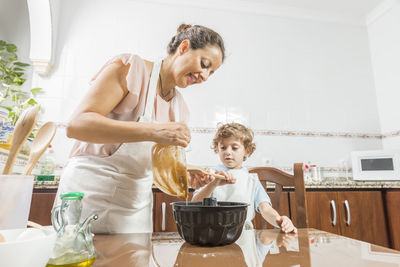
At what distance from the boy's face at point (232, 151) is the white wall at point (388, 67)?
2.00 m

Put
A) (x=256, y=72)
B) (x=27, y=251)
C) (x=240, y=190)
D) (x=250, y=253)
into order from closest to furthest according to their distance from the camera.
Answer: (x=27, y=251) < (x=250, y=253) < (x=240, y=190) < (x=256, y=72)

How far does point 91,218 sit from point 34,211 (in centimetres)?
128

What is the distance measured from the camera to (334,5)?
111 inches

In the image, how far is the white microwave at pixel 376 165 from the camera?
2.21m

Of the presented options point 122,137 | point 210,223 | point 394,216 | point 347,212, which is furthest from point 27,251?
point 394,216

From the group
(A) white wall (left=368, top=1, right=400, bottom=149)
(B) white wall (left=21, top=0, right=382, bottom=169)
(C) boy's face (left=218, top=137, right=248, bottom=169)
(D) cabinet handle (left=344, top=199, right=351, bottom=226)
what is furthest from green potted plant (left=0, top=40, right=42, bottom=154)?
(A) white wall (left=368, top=1, right=400, bottom=149)

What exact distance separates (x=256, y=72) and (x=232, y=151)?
147 centimetres

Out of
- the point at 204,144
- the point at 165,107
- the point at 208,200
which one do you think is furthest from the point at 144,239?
the point at 204,144

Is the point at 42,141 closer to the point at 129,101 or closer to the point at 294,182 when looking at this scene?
the point at 129,101

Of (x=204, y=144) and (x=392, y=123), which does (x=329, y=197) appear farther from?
(x=392, y=123)

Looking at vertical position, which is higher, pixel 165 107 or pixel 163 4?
pixel 163 4

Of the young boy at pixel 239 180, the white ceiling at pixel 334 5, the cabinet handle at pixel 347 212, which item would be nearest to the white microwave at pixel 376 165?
the cabinet handle at pixel 347 212

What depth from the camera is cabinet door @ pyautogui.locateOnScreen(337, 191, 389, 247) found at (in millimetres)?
1733

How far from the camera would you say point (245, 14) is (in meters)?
2.81
